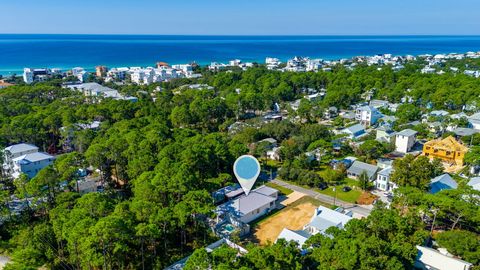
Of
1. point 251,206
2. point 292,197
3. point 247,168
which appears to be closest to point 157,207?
point 247,168

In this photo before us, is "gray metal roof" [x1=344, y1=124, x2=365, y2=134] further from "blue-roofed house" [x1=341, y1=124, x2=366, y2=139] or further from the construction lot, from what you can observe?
the construction lot

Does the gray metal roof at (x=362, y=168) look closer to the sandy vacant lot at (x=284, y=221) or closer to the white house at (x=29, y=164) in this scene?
the sandy vacant lot at (x=284, y=221)

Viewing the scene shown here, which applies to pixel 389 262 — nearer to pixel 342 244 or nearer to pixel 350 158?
pixel 342 244

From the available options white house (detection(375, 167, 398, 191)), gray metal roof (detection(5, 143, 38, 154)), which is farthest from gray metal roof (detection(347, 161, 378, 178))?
gray metal roof (detection(5, 143, 38, 154))

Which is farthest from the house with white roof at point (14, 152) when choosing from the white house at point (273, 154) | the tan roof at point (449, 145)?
the tan roof at point (449, 145)

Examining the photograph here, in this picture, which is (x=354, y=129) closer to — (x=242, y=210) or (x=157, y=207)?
(x=242, y=210)

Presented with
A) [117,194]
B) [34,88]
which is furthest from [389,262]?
[34,88]

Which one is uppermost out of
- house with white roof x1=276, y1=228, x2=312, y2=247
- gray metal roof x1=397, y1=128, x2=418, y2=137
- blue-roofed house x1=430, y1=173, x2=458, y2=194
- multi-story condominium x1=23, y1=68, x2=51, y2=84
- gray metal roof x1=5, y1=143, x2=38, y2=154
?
multi-story condominium x1=23, y1=68, x2=51, y2=84
